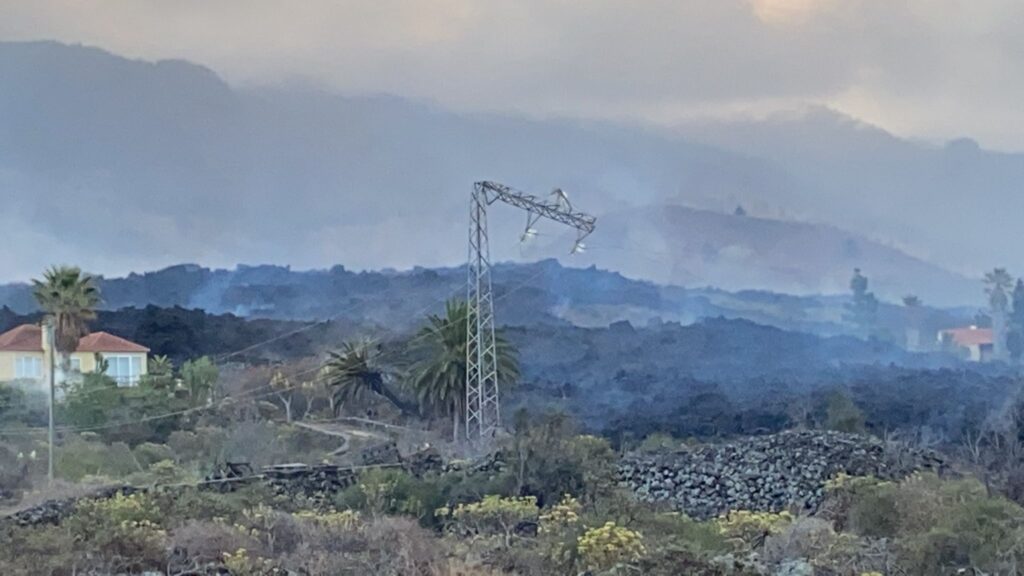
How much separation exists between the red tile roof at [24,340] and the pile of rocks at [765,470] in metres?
21.8

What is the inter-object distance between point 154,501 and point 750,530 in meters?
8.71

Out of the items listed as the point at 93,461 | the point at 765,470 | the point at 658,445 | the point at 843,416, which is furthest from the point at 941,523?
the point at 93,461

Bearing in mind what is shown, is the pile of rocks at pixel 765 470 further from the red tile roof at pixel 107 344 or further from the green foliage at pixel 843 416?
the red tile roof at pixel 107 344

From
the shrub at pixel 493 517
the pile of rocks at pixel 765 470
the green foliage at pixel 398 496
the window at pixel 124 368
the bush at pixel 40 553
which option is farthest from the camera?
the window at pixel 124 368

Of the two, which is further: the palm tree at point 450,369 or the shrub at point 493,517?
the palm tree at point 450,369

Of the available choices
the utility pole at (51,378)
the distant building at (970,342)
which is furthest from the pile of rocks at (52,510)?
the distant building at (970,342)

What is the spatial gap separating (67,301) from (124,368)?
1018cm

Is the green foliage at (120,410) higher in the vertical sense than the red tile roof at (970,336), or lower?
lower

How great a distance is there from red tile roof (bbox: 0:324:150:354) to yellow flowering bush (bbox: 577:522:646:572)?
2693cm

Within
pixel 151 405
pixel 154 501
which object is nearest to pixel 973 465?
pixel 154 501

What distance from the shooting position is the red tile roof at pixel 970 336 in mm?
64375

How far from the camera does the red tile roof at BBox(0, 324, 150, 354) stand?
40562 millimetres

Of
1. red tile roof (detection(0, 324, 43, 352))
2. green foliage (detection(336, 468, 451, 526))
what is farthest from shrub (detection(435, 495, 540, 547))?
red tile roof (detection(0, 324, 43, 352))

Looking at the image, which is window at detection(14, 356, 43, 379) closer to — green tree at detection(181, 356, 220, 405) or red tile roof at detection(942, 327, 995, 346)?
green tree at detection(181, 356, 220, 405)
